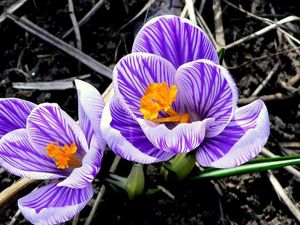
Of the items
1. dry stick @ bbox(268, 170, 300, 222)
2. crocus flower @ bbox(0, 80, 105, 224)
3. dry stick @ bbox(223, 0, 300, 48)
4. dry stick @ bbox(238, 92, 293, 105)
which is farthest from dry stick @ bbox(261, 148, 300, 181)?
crocus flower @ bbox(0, 80, 105, 224)

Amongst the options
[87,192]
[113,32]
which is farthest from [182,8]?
[87,192]

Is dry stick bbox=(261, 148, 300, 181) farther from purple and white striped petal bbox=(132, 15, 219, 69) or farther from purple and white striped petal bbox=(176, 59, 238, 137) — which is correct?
purple and white striped petal bbox=(132, 15, 219, 69)

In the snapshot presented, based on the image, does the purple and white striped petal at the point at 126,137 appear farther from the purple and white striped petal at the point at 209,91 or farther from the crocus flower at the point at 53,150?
the purple and white striped petal at the point at 209,91

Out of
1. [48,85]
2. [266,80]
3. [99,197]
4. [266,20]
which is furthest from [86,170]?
[266,20]

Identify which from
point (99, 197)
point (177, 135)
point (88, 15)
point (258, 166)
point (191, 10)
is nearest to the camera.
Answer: point (177, 135)

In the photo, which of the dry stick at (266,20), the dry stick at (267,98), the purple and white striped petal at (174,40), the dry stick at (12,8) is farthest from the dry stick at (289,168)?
the dry stick at (12,8)

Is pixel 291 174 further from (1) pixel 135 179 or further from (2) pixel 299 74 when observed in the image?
(1) pixel 135 179

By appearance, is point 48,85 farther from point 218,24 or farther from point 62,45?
point 218,24
